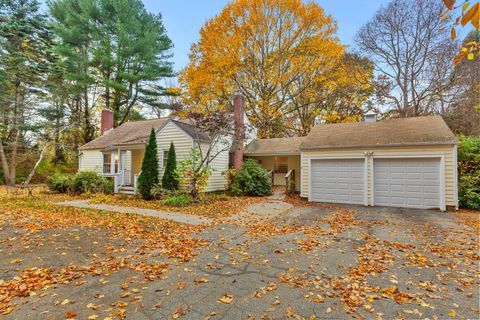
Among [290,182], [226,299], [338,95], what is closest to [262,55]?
[338,95]

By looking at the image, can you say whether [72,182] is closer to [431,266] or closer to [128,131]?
[128,131]

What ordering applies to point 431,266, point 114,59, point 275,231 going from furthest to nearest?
point 114,59 < point 275,231 < point 431,266

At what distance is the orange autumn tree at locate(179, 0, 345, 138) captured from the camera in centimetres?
1734

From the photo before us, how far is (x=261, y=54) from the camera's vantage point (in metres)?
18.5

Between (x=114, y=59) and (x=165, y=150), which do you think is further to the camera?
(x=114, y=59)

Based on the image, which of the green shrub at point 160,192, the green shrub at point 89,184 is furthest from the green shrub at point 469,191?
the green shrub at point 89,184

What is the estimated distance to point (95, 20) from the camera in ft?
67.6

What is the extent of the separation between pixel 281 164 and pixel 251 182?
3.83 meters

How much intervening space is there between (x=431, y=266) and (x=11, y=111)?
2357cm

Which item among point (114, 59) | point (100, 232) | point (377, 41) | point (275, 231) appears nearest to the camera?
point (100, 232)

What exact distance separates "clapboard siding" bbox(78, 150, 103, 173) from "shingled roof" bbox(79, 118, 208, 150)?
40 cm

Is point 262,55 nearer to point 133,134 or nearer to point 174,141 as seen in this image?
point 174,141

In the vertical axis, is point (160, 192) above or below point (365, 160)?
below

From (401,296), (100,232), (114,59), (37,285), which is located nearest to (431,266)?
(401,296)
